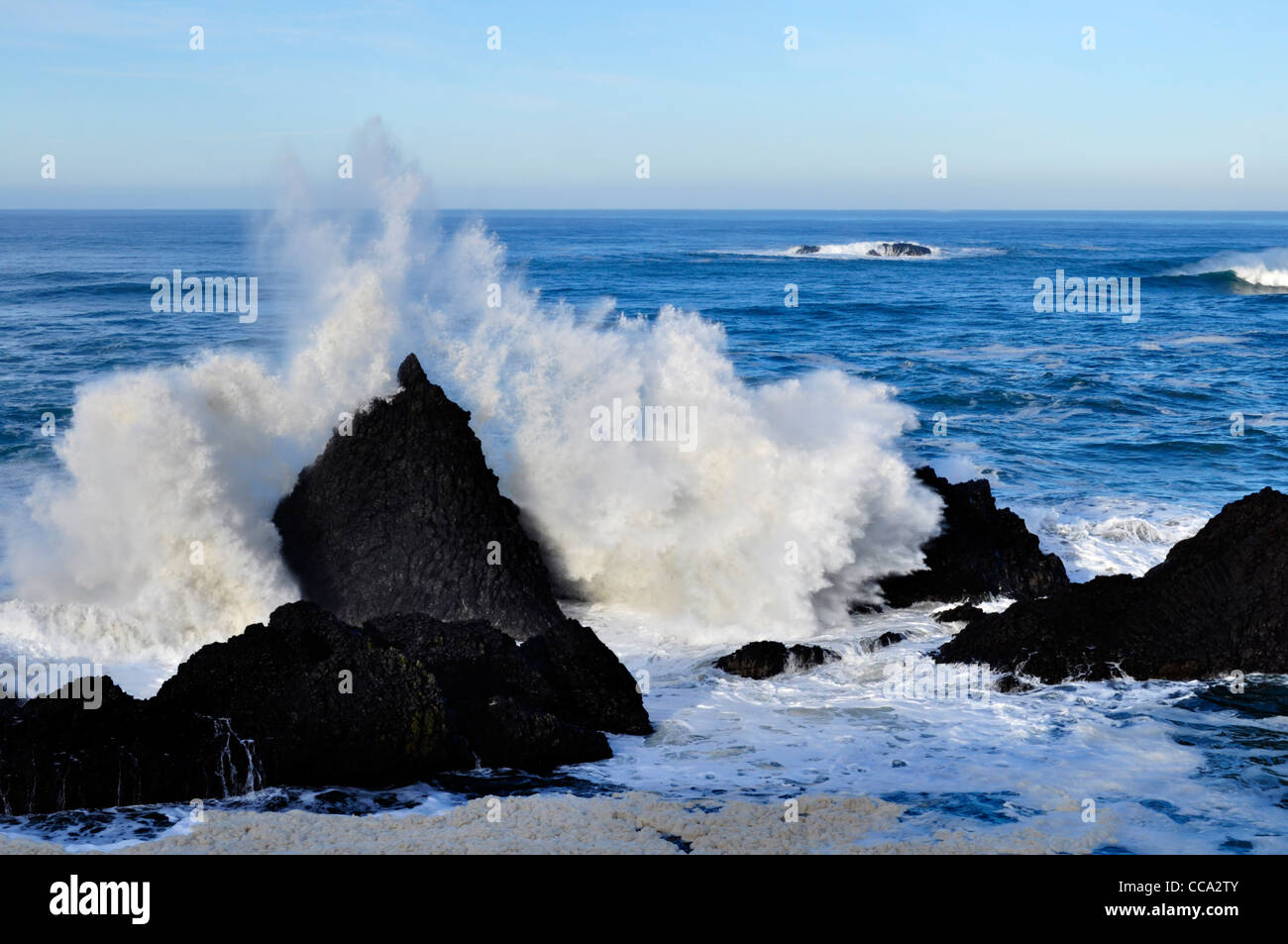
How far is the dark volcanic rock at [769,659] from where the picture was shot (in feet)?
34.5

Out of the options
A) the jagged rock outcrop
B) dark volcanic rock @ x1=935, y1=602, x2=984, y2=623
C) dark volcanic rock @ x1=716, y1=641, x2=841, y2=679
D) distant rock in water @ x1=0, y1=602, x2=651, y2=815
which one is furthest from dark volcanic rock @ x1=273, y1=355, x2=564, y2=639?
dark volcanic rock @ x1=935, y1=602, x2=984, y2=623

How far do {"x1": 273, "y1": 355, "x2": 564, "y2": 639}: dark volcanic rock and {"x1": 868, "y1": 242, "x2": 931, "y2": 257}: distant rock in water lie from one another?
222 ft

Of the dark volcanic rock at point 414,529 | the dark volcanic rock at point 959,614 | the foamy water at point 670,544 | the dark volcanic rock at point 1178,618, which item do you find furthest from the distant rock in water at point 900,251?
the dark volcanic rock at point 1178,618

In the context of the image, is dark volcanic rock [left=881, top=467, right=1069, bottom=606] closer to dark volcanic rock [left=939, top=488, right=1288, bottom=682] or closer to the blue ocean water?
dark volcanic rock [left=939, top=488, right=1288, bottom=682]

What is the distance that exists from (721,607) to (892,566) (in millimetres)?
1892

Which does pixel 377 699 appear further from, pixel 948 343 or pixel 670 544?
pixel 948 343

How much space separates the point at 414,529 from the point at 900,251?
70.0 meters

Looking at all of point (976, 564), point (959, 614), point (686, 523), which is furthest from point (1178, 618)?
point (686, 523)

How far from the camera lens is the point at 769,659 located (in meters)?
10.6

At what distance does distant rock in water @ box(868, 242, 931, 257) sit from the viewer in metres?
76.4

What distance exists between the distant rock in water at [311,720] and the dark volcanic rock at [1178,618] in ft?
11.7

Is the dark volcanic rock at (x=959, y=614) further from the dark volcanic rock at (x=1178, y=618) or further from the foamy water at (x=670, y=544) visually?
the dark volcanic rock at (x=1178, y=618)
